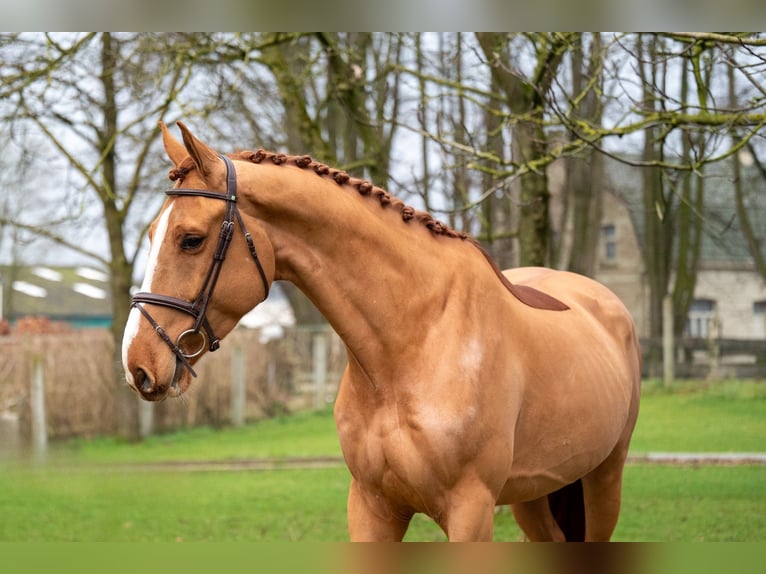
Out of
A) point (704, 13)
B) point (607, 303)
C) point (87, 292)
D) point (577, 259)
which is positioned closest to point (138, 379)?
point (704, 13)

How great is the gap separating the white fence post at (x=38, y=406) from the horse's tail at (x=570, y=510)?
1038cm

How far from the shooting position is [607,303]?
4.84m

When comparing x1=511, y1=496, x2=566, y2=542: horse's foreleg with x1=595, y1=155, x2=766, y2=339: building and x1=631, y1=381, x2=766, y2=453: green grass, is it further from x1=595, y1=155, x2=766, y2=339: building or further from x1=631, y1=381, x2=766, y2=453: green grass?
x1=595, y1=155, x2=766, y2=339: building

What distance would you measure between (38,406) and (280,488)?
4940 mm

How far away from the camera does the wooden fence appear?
Answer: 13602 millimetres

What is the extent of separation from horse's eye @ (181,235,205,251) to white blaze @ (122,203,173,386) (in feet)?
0.23

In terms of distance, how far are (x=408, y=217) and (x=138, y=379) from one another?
122cm

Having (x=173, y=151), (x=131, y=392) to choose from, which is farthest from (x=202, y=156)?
(x=131, y=392)

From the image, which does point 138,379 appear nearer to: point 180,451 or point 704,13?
point 704,13

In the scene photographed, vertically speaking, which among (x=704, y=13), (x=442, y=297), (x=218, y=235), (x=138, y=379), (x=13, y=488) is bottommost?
(x=13, y=488)

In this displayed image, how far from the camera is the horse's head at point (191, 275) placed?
288cm

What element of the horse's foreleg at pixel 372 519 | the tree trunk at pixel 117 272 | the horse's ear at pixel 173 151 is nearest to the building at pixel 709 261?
the tree trunk at pixel 117 272

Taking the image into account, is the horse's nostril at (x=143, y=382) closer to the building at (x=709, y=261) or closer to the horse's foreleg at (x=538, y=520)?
the horse's foreleg at (x=538, y=520)

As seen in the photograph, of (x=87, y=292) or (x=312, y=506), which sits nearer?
(x=312, y=506)
